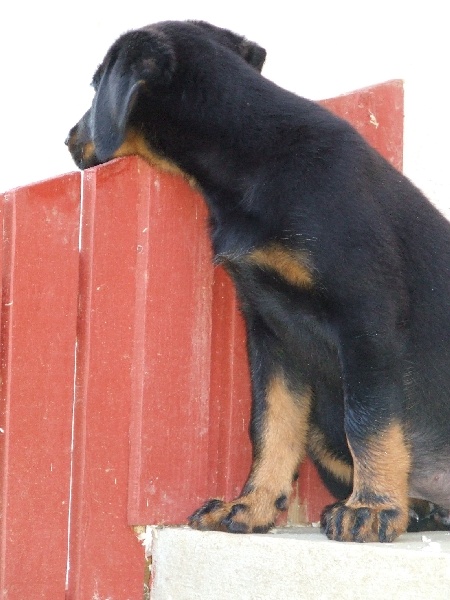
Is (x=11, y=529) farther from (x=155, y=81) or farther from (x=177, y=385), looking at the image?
(x=155, y=81)

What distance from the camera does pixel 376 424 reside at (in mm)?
2709

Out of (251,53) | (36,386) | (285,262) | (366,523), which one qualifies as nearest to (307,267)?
(285,262)

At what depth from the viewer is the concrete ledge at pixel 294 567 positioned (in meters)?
2.22

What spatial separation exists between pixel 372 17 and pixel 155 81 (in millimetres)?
1114

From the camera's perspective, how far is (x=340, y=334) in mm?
2740

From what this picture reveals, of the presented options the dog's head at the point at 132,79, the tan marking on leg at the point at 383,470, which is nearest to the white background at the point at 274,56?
the dog's head at the point at 132,79

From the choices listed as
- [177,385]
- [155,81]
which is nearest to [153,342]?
[177,385]

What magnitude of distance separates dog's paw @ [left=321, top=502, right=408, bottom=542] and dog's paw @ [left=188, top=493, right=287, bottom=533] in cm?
34

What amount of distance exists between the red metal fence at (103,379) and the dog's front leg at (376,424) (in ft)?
1.90

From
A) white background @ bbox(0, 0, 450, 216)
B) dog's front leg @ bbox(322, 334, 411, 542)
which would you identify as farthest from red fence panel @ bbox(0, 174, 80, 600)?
white background @ bbox(0, 0, 450, 216)

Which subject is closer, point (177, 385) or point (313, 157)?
point (313, 157)

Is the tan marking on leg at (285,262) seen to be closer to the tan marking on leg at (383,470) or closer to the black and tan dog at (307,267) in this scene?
the black and tan dog at (307,267)

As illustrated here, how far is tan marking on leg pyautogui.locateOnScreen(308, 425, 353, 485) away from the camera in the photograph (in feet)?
10.6

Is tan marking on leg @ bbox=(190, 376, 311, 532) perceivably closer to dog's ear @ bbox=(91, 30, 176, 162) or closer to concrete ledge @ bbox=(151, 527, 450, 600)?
concrete ledge @ bbox=(151, 527, 450, 600)
